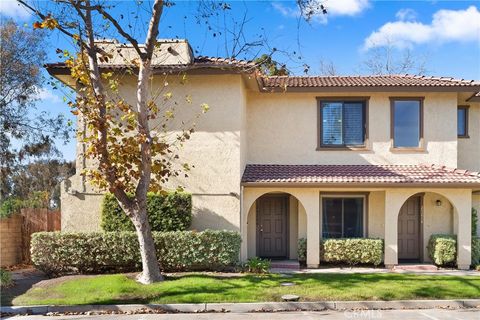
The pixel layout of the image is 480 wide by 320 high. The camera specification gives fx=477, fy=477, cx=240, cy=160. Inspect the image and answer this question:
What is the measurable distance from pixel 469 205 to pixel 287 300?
8123mm

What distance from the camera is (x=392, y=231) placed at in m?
15.4

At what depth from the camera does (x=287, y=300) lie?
1038 centimetres

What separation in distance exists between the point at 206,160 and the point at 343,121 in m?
5.25

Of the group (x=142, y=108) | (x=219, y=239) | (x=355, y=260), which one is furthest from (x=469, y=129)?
(x=142, y=108)

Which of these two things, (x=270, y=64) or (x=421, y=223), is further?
(x=421, y=223)

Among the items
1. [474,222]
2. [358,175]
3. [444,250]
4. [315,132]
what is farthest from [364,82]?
[444,250]

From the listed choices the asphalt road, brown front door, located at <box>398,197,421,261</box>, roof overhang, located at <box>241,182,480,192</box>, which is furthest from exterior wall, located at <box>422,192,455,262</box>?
the asphalt road

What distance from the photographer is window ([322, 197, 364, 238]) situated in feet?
54.5

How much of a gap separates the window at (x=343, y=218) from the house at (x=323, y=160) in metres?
0.03

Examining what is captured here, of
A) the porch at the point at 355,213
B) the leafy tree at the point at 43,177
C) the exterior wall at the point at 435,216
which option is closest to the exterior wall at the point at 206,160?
the porch at the point at 355,213

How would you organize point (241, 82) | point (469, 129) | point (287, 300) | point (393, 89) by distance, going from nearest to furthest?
point (287, 300)
point (241, 82)
point (393, 89)
point (469, 129)

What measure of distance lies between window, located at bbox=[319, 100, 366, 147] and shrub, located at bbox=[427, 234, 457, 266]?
4.06 metres

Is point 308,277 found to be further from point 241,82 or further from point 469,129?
point 469,129

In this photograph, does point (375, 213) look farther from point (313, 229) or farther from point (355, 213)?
point (313, 229)
